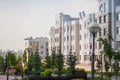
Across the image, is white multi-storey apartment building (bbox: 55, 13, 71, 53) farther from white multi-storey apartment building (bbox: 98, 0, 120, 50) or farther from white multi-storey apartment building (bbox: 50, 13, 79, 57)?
white multi-storey apartment building (bbox: 98, 0, 120, 50)

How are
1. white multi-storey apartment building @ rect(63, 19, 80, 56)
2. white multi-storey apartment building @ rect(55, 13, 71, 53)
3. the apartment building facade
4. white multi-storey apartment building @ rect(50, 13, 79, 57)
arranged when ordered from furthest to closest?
white multi-storey apartment building @ rect(55, 13, 71, 53)
white multi-storey apartment building @ rect(50, 13, 79, 57)
white multi-storey apartment building @ rect(63, 19, 80, 56)
the apartment building facade

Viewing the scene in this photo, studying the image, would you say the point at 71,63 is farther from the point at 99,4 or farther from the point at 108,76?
the point at 99,4

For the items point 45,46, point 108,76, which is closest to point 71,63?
point 108,76

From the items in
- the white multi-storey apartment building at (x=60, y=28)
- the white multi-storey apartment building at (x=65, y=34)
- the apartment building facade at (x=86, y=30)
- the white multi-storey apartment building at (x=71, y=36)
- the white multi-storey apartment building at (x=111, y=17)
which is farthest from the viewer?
the white multi-storey apartment building at (x=60, y=28)

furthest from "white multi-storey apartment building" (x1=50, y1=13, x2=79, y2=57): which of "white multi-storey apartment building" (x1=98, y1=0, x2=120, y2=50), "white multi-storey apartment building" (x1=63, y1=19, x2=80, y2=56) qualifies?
"white multi-storey apartment building" (x1=98, y1=0, x2=120, y2=50)

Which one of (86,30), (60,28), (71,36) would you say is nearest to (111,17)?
(86,30)

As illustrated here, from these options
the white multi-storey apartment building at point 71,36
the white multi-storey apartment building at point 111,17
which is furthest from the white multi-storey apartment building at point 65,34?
the white multi-storey apartment building at point 111,17

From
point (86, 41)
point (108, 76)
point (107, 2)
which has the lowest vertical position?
point (108, 76)

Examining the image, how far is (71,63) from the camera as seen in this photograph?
116ft

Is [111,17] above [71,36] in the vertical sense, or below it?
above

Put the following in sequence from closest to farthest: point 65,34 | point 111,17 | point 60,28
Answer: point 111,17, point 65,34, point 60,28

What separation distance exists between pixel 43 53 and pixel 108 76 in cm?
8241

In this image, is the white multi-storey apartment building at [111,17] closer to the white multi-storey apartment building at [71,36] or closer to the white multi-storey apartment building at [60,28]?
the white multi-storey apartment building at [71,36]

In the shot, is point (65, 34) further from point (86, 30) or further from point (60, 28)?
point (86, 30)
